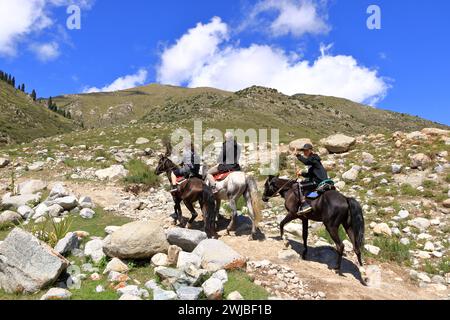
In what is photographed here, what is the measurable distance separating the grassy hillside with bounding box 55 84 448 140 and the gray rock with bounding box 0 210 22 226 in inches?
1146

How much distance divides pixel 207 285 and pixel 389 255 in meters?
6.43

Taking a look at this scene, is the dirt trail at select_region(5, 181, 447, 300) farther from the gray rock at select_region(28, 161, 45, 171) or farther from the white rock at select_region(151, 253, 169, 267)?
the gray rock at select_region(28, 161, 45, 171)

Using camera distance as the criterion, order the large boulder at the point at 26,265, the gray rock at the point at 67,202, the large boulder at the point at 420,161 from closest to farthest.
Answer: the large boulder at the point at 26,265, the gray rock at the point at 67,202, the large boulder at the point at 420,161

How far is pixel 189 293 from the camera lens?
6.39 m

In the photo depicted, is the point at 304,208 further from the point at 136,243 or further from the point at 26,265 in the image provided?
the point at 26,265

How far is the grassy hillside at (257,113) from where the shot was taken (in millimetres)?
52056

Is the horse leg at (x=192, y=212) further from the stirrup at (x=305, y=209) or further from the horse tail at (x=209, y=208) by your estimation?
the stirrup at (x=305, y=209)

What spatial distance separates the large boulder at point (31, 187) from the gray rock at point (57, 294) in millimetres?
10314

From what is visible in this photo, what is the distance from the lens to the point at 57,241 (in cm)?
973

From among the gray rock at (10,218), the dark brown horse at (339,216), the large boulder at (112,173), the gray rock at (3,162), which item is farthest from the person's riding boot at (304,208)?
the gray rock at (3,162)

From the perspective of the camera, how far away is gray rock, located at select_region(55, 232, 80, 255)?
8977 mm

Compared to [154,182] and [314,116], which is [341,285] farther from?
[314,116]

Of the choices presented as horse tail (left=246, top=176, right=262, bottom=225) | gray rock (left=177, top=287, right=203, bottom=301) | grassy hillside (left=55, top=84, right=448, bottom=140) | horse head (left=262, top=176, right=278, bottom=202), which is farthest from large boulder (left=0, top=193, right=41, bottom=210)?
grassy hillside (left=55, top=84, right=448, bottom=140)
